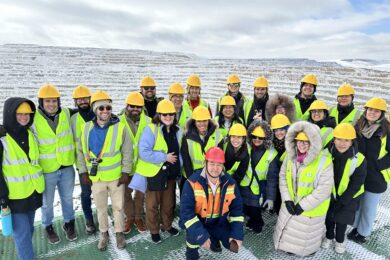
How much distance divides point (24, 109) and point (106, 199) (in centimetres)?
139

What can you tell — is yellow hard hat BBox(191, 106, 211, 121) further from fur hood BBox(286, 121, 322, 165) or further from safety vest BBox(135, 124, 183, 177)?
fur hood BBox(286, 121, 322, 165)

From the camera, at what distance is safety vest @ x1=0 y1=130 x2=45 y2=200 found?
2.83m

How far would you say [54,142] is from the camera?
335cm

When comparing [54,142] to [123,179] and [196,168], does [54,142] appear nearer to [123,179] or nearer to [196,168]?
[123,179]

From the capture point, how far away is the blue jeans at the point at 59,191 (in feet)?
11.3

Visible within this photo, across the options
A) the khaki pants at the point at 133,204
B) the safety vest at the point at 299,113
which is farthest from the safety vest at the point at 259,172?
the khaki pants at the point at 133,204

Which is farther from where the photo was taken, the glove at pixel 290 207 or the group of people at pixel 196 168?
the glove at pixel 290 207

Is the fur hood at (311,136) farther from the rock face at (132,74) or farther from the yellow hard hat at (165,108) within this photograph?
the rock face at (132,74)

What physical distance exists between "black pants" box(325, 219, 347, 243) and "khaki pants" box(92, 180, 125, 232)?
2515 mm

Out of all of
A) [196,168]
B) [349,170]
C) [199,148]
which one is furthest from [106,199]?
[349,170]

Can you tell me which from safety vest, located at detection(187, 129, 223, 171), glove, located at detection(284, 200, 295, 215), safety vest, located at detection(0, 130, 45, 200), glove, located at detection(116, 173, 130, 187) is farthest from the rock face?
safety vest, located at detection(0, 130, 45, 200)

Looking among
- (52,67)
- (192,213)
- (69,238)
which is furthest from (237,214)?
(52,67)

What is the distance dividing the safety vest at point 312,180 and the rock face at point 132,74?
200 inches

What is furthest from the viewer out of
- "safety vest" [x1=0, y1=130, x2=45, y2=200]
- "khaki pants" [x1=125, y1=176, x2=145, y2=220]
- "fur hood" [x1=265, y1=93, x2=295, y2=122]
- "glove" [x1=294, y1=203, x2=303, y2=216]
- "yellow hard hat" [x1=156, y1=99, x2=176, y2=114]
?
"fur hood" [x1=265, y1=93, x2=295, y2=122]
